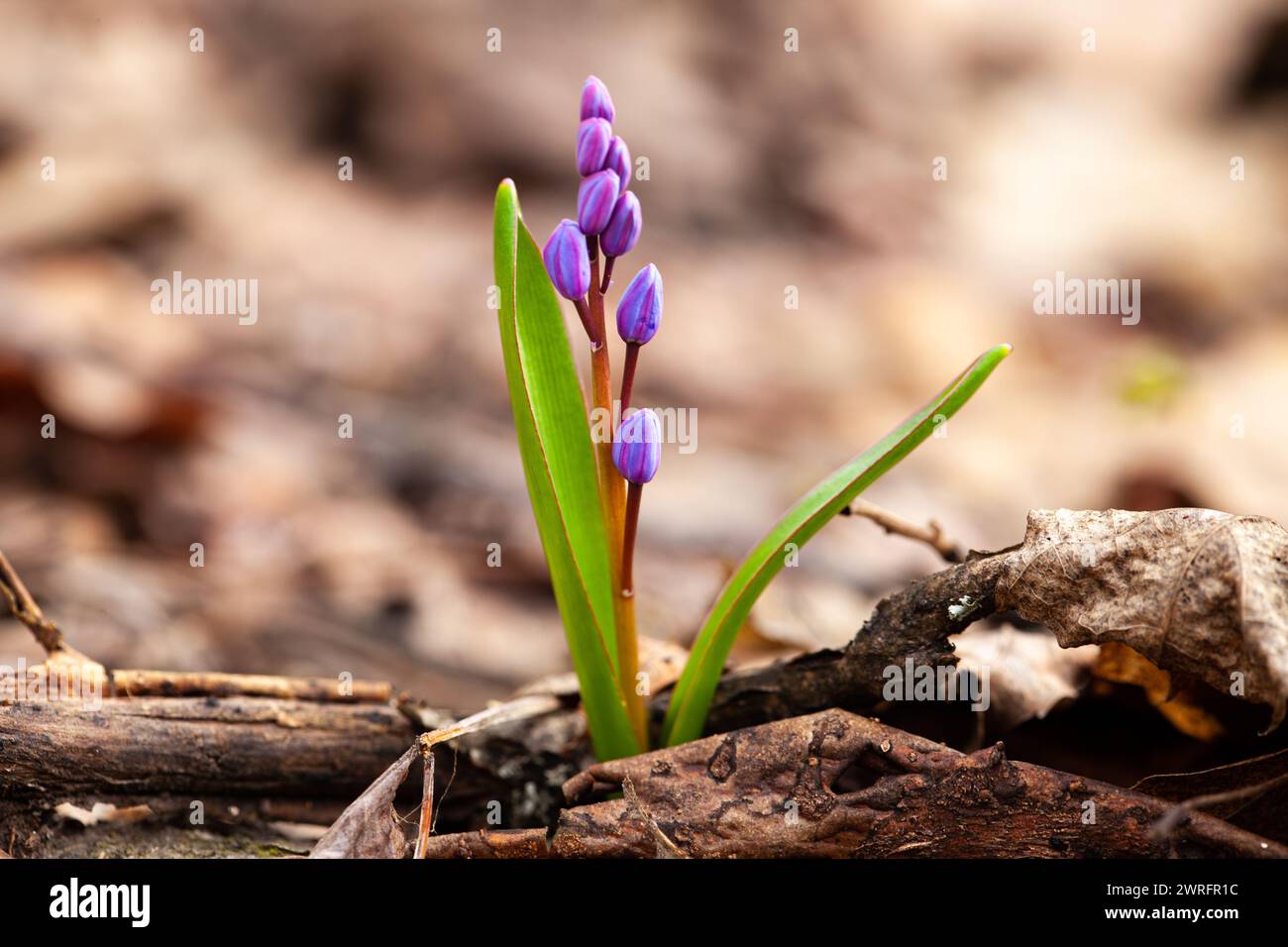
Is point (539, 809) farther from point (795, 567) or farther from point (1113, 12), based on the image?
point (1113, 12)

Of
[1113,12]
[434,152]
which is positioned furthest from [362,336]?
[1113,12]

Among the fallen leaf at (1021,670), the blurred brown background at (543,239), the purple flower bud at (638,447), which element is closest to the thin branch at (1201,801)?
the fallen leaf at (1021,670)

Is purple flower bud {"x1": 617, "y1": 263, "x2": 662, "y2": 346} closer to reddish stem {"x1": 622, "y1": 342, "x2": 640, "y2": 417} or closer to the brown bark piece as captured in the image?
reddish stem {"x1": 622, "y1": 342, "x2": 640, "y2": 417}

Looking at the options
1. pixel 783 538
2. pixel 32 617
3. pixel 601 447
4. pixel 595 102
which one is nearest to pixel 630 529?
pixel 601 447

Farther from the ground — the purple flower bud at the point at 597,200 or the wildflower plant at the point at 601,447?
the purple flower bud at the point at 597,200

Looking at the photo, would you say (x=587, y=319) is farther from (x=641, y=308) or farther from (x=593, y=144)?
(x=593, y=144)

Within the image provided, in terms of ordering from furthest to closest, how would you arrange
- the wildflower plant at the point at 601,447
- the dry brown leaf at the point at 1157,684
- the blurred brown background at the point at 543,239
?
the blurred brown background at the point at 543,239
the dry brown leaf at the point at 1157,684
the wildflower plant at the point at 601,447

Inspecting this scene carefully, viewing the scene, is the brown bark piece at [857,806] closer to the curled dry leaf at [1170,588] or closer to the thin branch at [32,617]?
the curled dry leaf at [1170,588]
